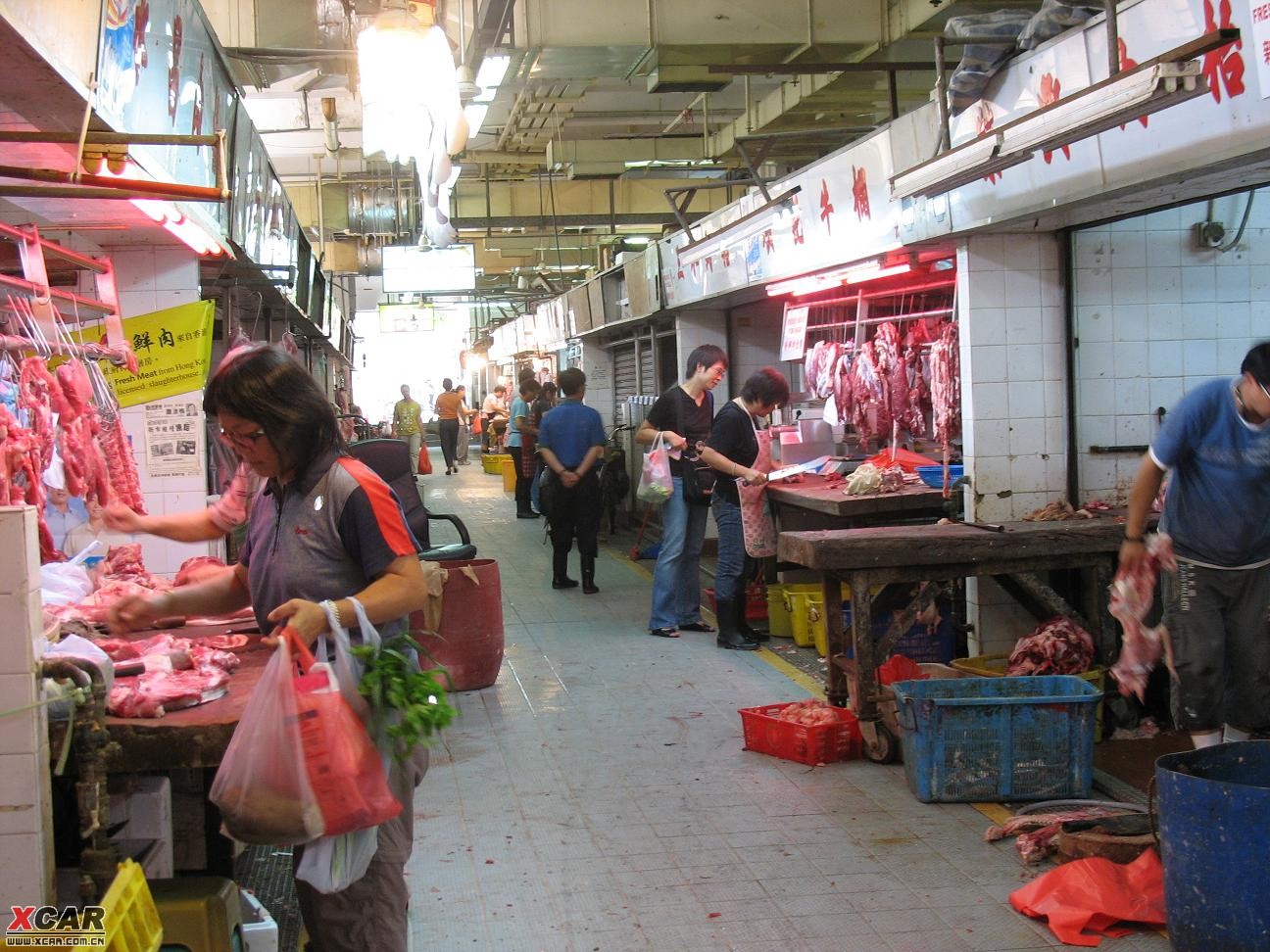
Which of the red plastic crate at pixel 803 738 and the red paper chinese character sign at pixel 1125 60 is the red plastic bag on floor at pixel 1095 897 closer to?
the red plastic crate at pixel 803 738

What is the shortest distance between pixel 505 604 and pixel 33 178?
25.5 ft

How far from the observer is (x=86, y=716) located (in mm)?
3061

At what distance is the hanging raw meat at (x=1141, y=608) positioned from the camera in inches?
205

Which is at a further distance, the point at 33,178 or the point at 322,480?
the point at 33,178

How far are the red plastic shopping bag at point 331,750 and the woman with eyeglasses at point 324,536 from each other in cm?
22

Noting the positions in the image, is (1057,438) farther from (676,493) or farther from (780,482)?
(676,493)

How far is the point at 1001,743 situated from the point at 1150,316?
3129 mm

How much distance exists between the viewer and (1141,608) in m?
5.20

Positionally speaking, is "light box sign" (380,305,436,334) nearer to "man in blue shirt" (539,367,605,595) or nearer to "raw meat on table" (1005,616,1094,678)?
"man in blue shirt" (539,367,605,595)

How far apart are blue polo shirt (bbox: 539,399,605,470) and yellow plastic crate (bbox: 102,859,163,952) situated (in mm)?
8525

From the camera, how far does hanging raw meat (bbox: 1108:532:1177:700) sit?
520 cm

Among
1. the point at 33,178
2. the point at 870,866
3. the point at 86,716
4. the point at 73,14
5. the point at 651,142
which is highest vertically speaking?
the point at 651,142

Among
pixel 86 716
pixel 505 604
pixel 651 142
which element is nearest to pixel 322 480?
pixel 86 716

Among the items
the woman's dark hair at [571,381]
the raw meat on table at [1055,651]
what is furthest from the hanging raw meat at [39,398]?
the woman's dark hair at [571,381]
